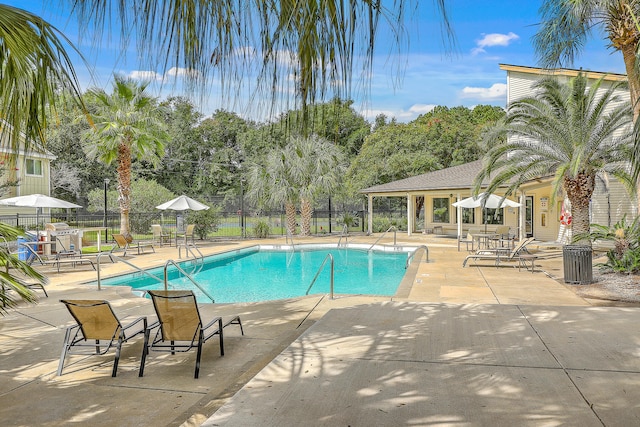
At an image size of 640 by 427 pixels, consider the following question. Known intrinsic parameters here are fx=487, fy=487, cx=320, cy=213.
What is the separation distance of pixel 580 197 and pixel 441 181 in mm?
10457

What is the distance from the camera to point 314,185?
25734 mm

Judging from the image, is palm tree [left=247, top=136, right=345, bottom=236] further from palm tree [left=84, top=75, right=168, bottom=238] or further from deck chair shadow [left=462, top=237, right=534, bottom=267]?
deck chair shadow [left=462, top=237, right=534, bottom=267]

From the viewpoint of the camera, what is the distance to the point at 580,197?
15086 mm

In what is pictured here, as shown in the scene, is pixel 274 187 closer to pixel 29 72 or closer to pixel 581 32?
pixel 581 32

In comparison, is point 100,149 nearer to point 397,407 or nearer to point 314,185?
point 314,185

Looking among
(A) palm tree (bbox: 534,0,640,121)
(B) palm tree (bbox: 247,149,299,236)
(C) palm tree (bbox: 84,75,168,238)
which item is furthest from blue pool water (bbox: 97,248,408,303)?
(A) palm tree (bbox: 534,0,640,121)

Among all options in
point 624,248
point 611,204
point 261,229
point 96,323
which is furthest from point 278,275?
point 611,204

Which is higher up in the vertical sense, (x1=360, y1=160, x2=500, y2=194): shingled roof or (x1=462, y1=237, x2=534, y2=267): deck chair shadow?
(x1=360, y1=160, x2=500, y2=194): shingled roof

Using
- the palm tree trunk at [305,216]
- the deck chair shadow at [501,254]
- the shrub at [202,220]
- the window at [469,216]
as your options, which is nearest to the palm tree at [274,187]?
the palm tree trunk at [305,216]

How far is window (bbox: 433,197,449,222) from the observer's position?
1142 inches

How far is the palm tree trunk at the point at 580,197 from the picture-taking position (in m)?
15.0

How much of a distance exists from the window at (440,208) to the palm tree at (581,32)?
53.8ft

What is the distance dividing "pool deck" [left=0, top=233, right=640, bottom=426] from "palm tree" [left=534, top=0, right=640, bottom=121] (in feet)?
25.0

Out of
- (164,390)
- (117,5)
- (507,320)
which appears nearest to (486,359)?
(507,320)
